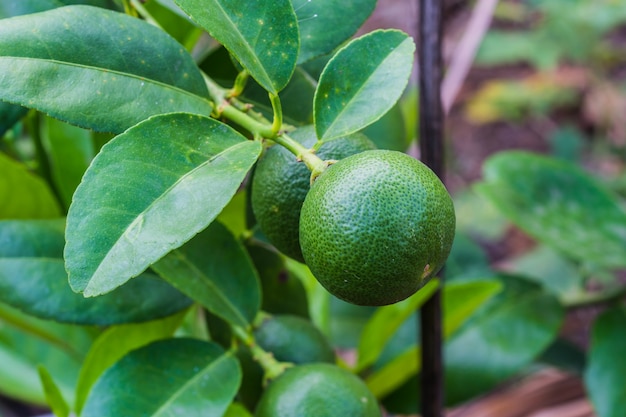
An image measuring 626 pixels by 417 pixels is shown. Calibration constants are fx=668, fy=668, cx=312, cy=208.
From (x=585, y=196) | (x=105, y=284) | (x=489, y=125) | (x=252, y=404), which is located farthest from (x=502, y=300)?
(x=489, y=125)

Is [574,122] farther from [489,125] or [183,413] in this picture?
[183,413]

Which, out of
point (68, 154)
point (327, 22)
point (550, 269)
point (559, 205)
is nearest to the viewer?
point (327, 22)

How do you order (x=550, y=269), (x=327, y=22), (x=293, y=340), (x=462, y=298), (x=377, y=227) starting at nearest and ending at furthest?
(x=377, y=227)
(x=327, y=22)
(x=293, y=340)
(x=462, y=298)
(x=550, y=269)

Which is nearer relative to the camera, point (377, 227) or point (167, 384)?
point (377, 227)

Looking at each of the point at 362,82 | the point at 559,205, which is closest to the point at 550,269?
the point at 559,205

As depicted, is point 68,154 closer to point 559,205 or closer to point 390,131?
point 390,131

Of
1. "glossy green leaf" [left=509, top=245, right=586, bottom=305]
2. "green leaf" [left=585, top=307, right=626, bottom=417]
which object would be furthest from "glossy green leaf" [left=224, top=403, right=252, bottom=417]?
"glossy green leaf" [left=509, top=245, right=586, bottom=305]
